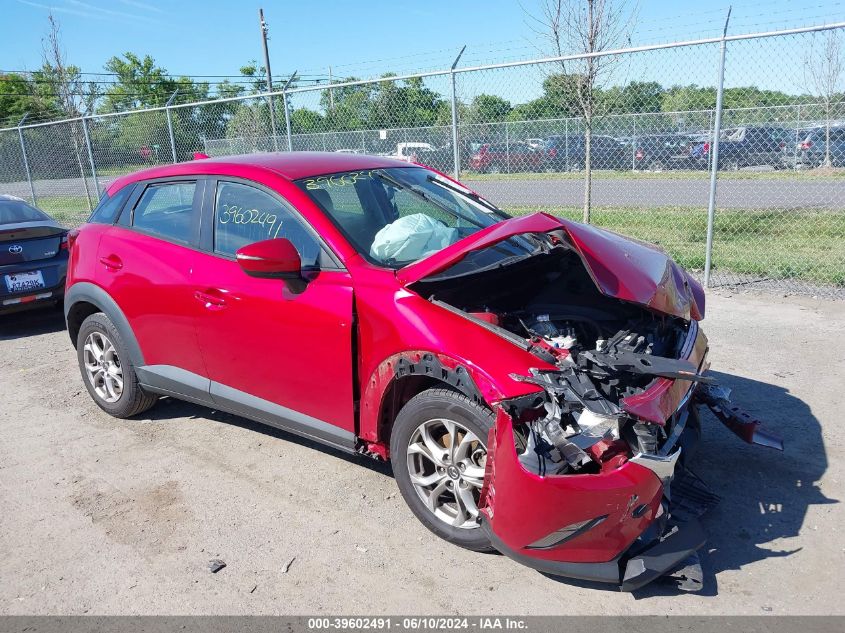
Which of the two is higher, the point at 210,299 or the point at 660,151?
the point at 660,151

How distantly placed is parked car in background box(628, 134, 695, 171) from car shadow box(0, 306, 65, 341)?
9.96 metres

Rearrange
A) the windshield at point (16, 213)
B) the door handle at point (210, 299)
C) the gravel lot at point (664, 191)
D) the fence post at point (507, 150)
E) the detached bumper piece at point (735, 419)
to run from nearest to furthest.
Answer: the detached bumper piece at point (735, 419)
the door handle at point (210, 299)
the windshield at point (16, 213)
the gravel lot at point (664, 191)
the fence post at point (507, 150)

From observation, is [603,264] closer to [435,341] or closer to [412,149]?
[435,341]

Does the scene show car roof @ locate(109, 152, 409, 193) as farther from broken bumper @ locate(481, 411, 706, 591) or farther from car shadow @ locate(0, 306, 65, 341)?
car shadow @ locate(0, 306, 65, 341)

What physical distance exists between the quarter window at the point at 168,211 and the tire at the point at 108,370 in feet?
2.63

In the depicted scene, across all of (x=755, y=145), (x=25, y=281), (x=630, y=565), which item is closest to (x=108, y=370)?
(x=25, y=281)

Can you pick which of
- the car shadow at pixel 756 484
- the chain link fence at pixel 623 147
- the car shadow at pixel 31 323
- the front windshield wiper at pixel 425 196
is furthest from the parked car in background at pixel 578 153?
the front windshield wiper at pixel 425 196

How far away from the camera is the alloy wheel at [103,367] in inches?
192

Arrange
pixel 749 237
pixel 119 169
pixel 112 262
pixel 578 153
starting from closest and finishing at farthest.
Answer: pixel 112 262, pixel 749 237, pixel 578 153, pixel 119 169

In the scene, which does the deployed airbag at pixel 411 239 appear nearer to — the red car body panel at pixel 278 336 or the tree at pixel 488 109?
the red car body panel at pixel 278 336

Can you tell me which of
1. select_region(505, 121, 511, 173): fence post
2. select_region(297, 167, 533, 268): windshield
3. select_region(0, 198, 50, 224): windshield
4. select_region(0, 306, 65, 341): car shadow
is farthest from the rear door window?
select_region(505, 121, 511, 173): fence post

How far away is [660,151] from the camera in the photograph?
12.5 m

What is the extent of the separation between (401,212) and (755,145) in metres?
8.80

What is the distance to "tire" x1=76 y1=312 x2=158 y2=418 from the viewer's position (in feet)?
15.5
